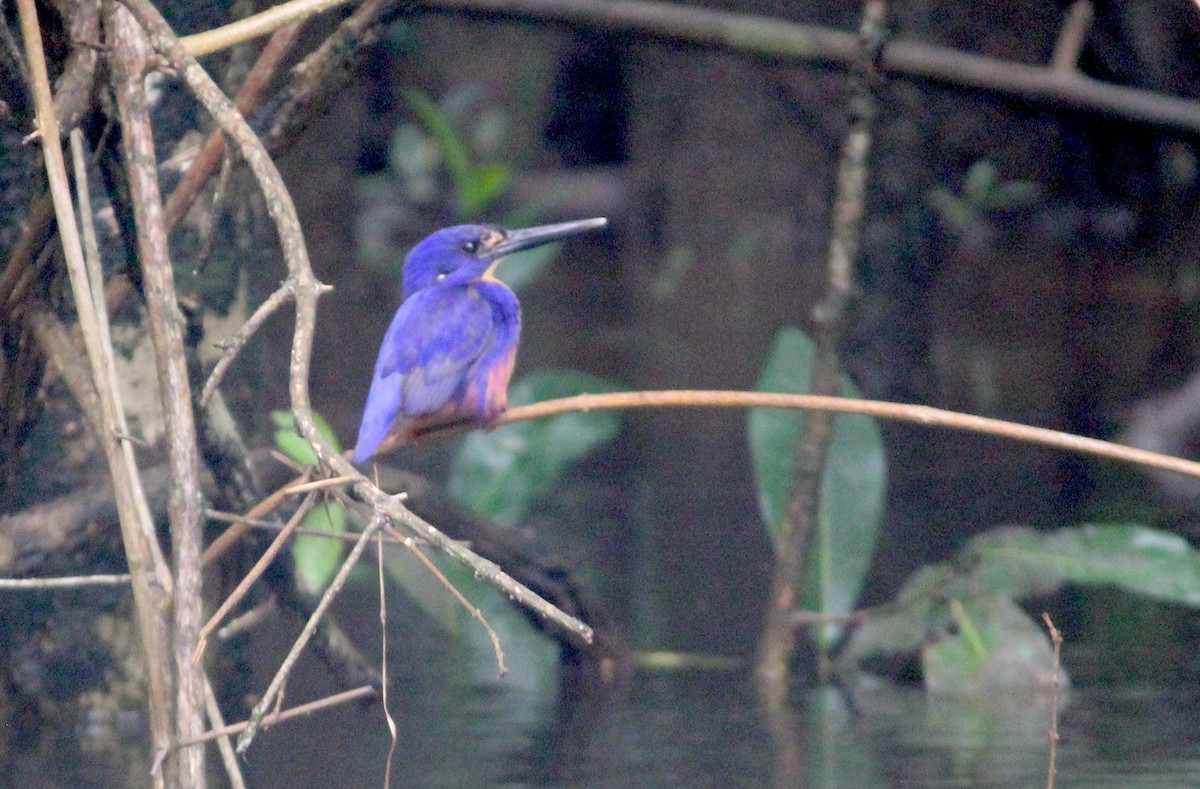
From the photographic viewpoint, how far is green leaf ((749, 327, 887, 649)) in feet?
12.3

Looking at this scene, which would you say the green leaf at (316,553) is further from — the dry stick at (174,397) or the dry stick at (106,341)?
→ the dry stick at (174,397)

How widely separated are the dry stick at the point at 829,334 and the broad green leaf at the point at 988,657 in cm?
31

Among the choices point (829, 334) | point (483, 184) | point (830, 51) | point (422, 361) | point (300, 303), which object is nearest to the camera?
point (300, 303)

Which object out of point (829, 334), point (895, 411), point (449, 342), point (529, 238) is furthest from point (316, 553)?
point (895, 411)

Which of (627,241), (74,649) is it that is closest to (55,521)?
(74,649)

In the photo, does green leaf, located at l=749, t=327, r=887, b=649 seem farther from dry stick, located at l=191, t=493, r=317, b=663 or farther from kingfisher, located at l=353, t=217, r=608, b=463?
dry stick, located at l=191, t=493, r=317, b=663

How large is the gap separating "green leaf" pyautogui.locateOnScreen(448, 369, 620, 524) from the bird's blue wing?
850 mm

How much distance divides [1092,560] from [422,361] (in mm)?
1467

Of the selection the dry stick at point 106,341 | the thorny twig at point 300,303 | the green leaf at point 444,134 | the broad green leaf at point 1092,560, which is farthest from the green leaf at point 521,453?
the green leaf at point 444,134

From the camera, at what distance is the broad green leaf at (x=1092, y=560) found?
3.34 m

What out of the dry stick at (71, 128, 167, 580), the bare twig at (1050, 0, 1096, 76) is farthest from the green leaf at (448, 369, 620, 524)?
the dry stick at (71, 128, 167, 580)

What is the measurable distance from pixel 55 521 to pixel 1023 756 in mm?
1750

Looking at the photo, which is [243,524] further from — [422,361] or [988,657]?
[988,657]

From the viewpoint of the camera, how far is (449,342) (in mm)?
3037
